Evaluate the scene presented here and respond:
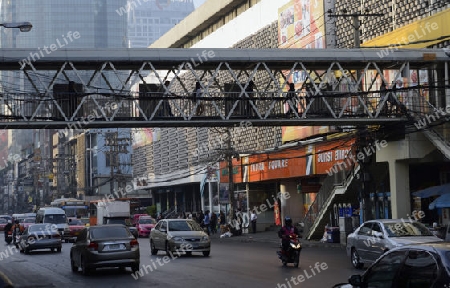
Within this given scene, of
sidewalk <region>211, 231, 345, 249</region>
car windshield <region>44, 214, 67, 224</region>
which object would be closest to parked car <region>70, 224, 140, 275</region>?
sidewalk <region>211, 231, 345, 249</region>

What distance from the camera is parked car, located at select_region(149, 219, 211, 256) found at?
2909 centimetres

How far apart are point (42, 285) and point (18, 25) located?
8.57 meters

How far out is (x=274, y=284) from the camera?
17.8 meters

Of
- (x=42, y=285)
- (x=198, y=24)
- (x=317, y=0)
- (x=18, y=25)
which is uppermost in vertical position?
(x=198, y=24)

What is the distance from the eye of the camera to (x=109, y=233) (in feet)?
74.0

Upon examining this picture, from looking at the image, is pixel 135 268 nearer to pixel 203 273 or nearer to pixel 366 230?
pixel 203 273

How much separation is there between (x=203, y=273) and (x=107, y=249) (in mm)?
2971

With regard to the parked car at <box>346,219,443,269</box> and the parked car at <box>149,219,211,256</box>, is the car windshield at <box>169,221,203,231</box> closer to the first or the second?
the parked car at <box>149,219,211,256</box>

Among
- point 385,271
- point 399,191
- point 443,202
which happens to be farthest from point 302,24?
point 385,271

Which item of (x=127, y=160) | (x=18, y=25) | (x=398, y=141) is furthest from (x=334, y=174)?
(x=127, y=160)

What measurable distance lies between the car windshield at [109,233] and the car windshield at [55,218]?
30818mm

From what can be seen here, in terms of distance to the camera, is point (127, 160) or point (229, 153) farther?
point (127, 160)

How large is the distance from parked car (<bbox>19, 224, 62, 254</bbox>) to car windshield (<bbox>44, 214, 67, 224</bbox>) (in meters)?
15.5

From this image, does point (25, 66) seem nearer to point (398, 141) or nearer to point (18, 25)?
point (18, 25)
